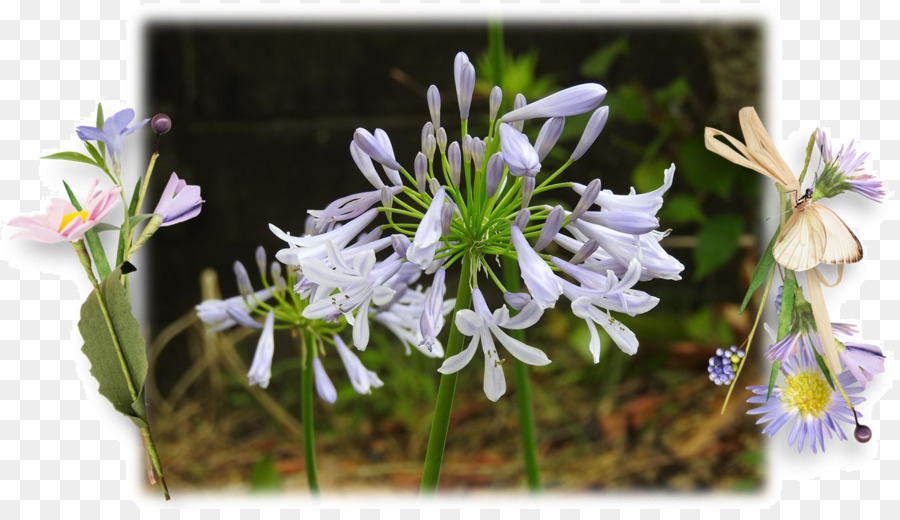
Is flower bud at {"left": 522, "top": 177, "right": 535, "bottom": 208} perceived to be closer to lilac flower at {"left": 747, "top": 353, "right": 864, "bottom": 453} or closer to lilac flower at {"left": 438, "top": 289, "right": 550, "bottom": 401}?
lilac flower at {"left": 438, "top": 289, "right": 550, "bottom": 401}

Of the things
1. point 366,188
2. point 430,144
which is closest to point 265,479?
point 430,144

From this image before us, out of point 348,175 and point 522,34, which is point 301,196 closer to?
point 348,175

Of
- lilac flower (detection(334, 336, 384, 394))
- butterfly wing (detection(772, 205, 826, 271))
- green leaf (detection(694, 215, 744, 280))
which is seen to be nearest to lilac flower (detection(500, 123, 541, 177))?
butterfly wing (detection(772, 205, 826, 271))

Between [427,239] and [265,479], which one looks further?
[265,479]

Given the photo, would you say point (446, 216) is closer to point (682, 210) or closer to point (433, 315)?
point (433, 315)

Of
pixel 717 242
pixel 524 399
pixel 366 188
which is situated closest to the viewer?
pixel 524 399

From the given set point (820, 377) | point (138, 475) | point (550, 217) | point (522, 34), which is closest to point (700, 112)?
point (522, 34)

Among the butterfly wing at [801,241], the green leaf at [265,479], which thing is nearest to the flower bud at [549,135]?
the butterfly wing at [801,241]
